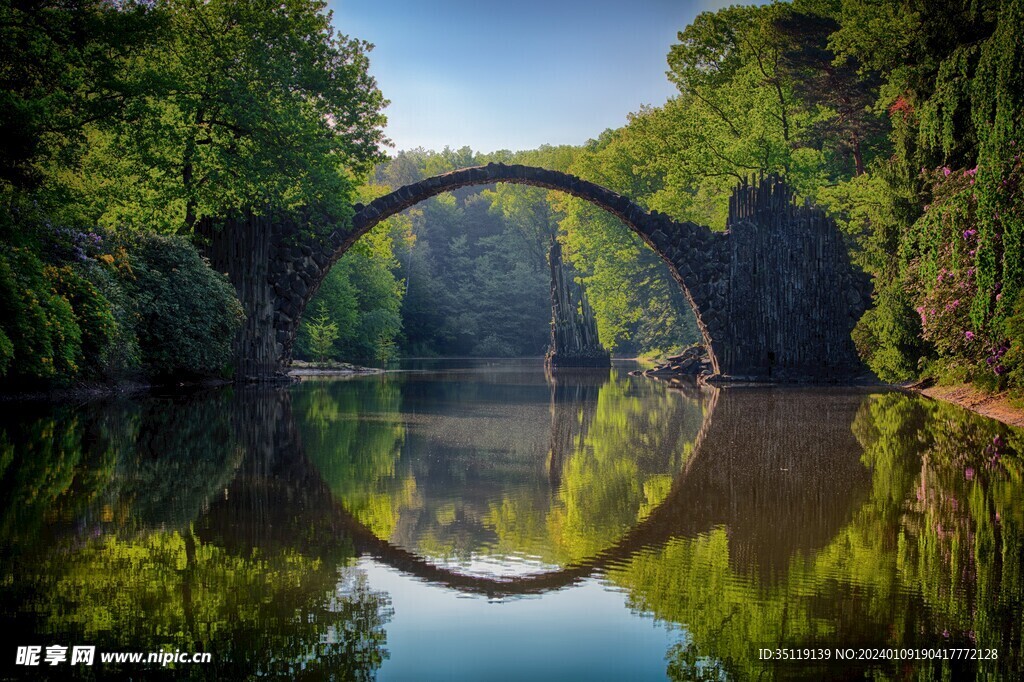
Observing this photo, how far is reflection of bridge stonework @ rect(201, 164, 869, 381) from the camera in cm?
2539

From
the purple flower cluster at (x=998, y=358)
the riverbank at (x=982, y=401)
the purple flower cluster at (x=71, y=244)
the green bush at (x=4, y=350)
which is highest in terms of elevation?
the purple flower cluster at (x=71, y=244)

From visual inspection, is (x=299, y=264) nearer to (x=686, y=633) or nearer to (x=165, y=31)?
(x=165, y=31)

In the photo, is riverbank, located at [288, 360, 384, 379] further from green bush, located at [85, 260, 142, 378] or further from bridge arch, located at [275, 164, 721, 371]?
green bush, located at [85, 260, 142, 378]

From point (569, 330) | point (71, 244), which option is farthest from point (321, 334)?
point (71, 244)

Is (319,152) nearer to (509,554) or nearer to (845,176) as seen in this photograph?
(509,554)

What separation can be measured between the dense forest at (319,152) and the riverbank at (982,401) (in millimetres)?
321

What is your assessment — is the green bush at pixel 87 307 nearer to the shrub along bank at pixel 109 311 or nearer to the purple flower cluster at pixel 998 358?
the shrub along bank at pixel 109 311

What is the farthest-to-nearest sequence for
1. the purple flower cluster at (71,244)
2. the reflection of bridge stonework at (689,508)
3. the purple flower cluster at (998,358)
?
1. the purple flower cluster at (71,244)
2. the purple flower cluster at (998,358)
3. the reflection of bridge stonework at (689,508)

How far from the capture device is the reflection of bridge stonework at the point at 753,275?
2539cm

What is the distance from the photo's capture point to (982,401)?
1567 cm

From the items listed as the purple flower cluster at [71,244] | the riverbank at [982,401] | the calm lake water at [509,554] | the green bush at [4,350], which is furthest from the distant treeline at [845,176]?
the purple flower cluster at [71,244]

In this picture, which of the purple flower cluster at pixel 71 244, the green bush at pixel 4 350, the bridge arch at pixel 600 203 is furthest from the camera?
the bridge arch at pixel 600 203

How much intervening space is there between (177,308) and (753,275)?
1516cm

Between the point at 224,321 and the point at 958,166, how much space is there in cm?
1491
